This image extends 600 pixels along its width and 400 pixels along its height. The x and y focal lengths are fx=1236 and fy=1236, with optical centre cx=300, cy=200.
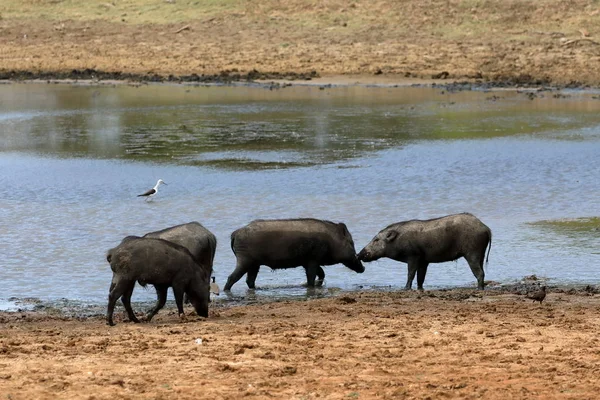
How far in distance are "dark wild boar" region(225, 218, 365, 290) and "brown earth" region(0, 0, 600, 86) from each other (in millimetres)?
24382

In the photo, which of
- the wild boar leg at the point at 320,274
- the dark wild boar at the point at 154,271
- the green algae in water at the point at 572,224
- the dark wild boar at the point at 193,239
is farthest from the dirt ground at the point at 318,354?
the green algae in water at the point at 572,224

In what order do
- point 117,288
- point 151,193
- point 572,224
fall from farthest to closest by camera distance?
point 151,193, point 572,224, point 117,288

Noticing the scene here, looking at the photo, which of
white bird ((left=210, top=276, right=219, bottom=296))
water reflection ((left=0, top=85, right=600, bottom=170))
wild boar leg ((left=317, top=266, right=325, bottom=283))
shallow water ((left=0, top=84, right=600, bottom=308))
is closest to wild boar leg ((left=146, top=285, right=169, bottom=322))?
shallow water ((left=0, top=84, right=600, bottom=308))

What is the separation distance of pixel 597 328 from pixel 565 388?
2168mm

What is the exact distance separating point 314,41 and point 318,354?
108 ft

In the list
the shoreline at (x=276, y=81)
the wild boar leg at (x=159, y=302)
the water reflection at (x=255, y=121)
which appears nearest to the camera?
the wild boar leg at (x=159, y=302)

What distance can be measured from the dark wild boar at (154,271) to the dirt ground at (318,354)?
24 cm

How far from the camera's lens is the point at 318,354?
8.56 metres

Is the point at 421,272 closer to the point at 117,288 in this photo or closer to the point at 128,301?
the point at 128,301

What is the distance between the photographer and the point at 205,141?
25.9m

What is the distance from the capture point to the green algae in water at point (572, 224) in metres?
16.0

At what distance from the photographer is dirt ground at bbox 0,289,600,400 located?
7547 millimetres

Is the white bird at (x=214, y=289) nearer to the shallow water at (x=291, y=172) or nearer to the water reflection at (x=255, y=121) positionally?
the shallow water at (x=291, y=172)

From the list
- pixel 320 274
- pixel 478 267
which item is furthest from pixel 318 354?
pixel 320 274
